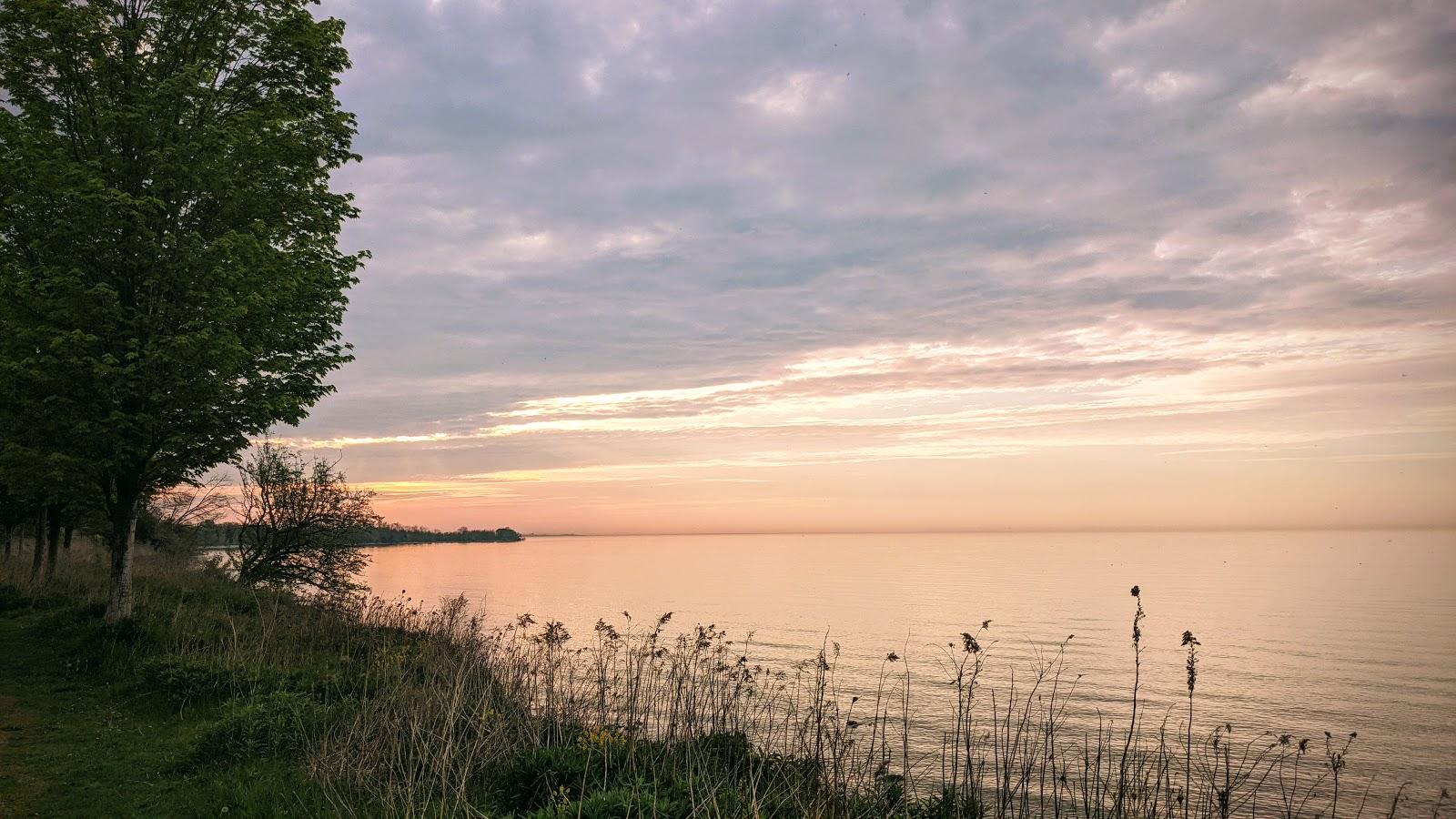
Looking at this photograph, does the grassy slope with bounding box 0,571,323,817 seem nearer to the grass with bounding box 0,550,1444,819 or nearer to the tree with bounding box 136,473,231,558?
the grass with bounding box 0,550,1444,819

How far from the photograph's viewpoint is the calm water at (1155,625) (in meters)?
28.7

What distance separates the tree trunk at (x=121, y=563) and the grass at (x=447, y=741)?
669 mm

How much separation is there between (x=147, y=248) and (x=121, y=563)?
25.2 ft

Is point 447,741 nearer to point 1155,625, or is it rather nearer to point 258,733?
point 258,733

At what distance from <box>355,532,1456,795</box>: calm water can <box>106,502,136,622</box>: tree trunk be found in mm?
23409

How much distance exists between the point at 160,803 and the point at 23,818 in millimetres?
1487

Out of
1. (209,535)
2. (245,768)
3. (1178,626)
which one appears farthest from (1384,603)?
(209,535)

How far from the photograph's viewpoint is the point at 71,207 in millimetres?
16562

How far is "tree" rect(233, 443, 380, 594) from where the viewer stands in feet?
104

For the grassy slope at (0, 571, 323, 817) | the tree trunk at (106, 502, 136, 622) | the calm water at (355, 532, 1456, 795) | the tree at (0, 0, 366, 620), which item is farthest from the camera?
the calm water at (355, 532, 1456, 795)

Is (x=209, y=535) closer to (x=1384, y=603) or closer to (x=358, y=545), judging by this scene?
(x=358, y=545)

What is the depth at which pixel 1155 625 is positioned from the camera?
192 feet

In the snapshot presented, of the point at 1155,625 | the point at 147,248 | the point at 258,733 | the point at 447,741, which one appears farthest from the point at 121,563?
the point at 1155,625

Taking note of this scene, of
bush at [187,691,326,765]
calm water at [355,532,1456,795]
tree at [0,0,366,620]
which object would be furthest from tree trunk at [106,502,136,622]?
calm water at [355,532,1456,795]
